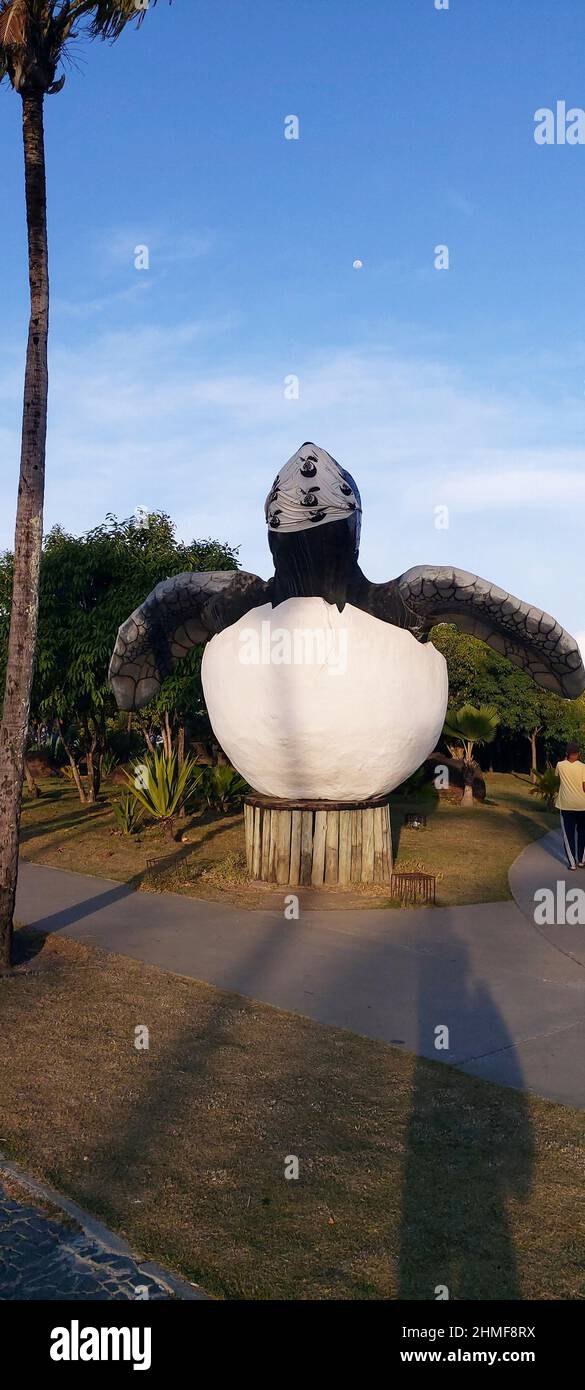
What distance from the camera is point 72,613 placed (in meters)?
15.7

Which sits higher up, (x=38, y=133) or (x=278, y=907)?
(x=38, y=133)

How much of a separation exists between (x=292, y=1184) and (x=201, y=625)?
7.21 m

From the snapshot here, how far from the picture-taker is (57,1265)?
11.2 feet

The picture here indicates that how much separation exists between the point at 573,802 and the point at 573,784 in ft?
0.63

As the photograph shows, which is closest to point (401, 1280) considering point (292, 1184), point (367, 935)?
point (292, 1184)

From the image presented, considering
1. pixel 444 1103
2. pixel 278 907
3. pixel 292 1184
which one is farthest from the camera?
pixel 278 907

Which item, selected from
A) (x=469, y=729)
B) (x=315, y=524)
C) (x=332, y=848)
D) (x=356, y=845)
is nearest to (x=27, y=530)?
(x=315, y=524)

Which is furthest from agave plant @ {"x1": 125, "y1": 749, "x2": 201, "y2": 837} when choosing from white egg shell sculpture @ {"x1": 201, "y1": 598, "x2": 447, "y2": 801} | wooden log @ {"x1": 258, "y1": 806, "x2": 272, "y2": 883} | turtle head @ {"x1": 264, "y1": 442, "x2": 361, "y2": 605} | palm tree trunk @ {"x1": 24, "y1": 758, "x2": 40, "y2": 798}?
palm tree trunk @ {"x1": 24, "y1": 758, "x2": 40, "y2": 798}

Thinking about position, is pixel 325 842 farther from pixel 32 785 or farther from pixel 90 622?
pixel 32 785

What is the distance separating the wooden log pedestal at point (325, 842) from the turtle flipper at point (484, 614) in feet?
6.02
